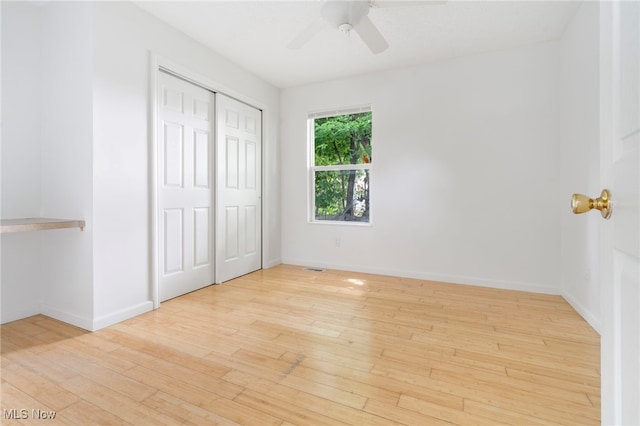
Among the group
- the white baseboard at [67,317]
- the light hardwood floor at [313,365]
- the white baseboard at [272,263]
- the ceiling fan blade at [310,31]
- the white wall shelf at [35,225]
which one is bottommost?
Answer: the light hardwood floor at [313,365]

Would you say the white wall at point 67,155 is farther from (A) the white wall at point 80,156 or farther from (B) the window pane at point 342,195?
(B) the window pane at point 342,195

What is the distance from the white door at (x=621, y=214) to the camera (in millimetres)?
568

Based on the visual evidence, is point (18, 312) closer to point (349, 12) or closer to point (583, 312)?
point (349, 12)

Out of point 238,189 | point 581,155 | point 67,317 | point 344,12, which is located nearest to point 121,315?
point 67,317

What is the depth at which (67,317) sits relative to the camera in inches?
93.8

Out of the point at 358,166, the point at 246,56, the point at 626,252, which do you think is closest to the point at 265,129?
the point at 246,56

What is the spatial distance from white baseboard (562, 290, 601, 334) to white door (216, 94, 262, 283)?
338 cm

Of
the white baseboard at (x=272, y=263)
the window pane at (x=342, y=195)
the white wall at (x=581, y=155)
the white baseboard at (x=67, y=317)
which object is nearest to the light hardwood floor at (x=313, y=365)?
the white baseboard at (x=67, y=317)

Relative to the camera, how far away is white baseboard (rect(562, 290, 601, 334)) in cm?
225

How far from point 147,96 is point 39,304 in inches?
77.1

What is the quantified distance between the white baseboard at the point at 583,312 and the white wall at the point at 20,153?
4381mm

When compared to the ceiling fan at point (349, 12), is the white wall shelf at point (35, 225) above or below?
below

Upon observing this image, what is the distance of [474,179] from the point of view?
11.2 ft

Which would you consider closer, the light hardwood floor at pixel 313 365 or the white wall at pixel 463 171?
the light hardwood floor at pixel 313 365
